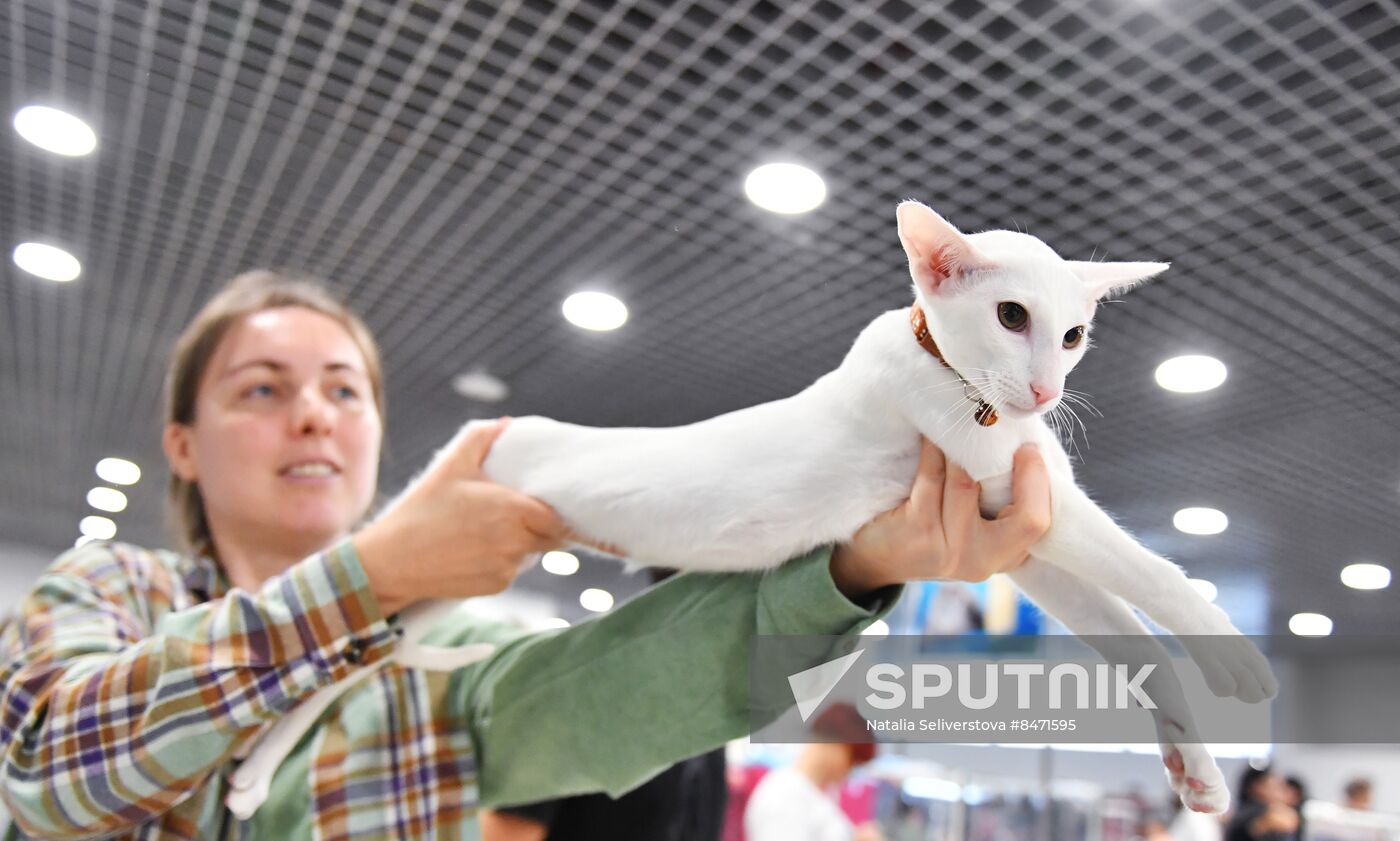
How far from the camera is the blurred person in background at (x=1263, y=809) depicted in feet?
1.64

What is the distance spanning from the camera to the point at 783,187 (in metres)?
0.74

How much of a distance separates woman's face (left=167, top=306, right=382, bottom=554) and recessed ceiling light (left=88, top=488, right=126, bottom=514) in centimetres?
20

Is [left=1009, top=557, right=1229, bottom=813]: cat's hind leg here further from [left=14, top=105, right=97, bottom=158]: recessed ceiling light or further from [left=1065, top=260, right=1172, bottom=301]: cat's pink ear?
[left=14, top=105, right=97, bottom=158]: recessed ceiling light

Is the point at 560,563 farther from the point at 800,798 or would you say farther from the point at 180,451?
the point at 800,798

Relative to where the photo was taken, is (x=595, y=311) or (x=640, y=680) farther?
(x=595, y=311)

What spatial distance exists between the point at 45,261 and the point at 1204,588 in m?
0.87

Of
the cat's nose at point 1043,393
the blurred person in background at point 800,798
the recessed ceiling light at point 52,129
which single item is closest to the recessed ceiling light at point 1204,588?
the cat's nose at point 1043,393

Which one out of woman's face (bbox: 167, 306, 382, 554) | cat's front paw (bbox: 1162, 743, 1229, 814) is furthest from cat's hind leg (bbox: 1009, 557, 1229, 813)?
woman's face (bbox: 167, 306, 382, 554)

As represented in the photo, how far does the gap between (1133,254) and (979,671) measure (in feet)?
0.71

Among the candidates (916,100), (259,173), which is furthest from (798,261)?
(259,173)

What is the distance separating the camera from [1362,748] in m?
0.47

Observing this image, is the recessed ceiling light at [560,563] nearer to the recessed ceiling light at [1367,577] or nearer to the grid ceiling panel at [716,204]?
the grid ceiling panel at [716,204]

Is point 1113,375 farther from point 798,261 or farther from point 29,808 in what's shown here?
point 29,808

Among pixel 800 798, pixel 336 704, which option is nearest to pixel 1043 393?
pixel 336 704
